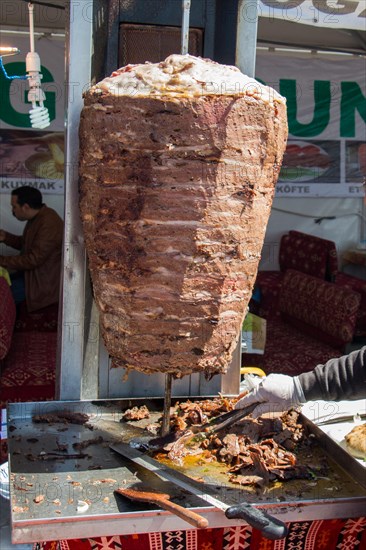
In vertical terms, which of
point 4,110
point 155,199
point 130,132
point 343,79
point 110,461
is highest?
point 343,79

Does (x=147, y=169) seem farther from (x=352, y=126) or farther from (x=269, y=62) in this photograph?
(x=352, y=126)

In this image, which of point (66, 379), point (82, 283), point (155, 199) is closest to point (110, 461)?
point (66, 379)

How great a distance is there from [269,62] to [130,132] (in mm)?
6725

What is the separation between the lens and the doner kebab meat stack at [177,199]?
2.00 meters

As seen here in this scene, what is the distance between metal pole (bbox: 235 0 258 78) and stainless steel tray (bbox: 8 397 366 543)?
5.21ft

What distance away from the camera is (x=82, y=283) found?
2.82 metres

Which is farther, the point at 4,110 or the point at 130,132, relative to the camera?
the point at 4,110

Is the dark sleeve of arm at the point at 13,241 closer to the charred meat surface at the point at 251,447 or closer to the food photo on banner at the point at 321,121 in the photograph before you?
the food photo on banner at the point at 321,121

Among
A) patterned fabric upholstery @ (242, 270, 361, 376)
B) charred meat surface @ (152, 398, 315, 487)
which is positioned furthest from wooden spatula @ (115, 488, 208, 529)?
patterned fabric upholstery @ (242, 270, 361, 376)

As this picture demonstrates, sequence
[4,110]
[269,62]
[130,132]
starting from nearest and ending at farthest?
[130,132]
[4,110]
[269,62]

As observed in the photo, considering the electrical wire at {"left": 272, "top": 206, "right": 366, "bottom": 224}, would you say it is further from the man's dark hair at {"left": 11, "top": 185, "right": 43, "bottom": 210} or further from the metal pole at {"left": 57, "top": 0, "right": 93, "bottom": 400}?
the metal pole at {"left": 57, "top": 0, "right": 93, "bottom": 400}

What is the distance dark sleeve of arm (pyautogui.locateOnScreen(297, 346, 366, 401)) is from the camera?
2701 mm

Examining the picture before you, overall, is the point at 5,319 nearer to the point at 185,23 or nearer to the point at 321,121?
the point at 185,23

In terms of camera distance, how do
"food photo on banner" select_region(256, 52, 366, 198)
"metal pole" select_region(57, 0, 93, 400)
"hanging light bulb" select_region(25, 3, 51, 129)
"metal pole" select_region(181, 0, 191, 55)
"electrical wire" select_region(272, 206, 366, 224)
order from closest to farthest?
"metal pole" select_region(181, 0, 191, 55) < "metal pole" select_region(57, 0, 93, 400) < "hanging light bulb" select_region(25, 3, 51, 129) < "food photo on banner" select_region(256, 52, 366, 198) < "electrical wire" select_region(272, 206, 366, 224)
